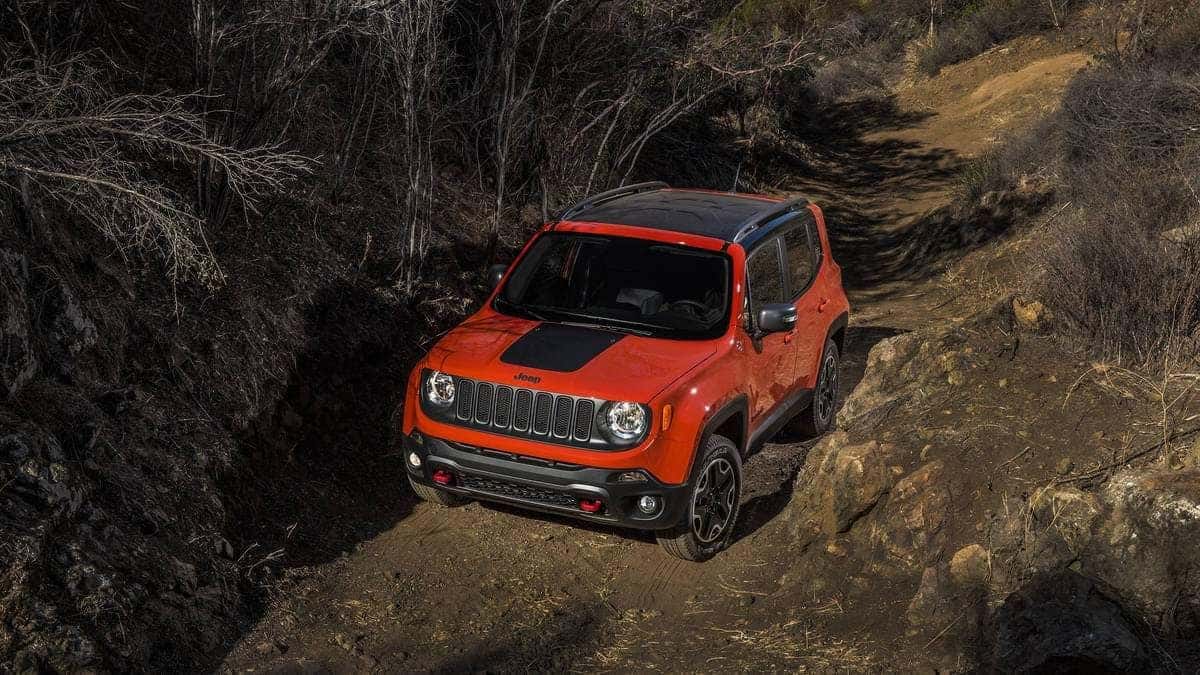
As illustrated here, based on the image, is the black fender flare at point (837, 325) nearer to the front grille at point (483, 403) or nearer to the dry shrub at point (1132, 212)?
the dry shrub at point (1132, 212)

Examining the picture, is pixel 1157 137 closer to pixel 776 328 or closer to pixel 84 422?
pixel 776 328

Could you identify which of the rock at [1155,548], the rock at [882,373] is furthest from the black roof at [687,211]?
the rock at [1155,548]

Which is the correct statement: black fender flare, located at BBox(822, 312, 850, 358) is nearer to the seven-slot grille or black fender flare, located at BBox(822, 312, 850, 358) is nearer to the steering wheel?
the steering wheel

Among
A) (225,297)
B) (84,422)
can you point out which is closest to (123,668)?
(84,422)

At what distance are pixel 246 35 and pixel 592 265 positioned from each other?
294 centimetres

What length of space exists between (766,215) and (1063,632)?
3.68 meters

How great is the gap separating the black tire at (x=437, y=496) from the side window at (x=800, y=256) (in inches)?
106

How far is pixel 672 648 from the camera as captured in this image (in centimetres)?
620

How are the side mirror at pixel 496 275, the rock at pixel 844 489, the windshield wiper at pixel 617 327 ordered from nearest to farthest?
the rock at pixel 844 489
the windshield wiper at pixel 617 327
the side mirror at pixel 496 275

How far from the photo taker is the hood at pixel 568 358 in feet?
21.2

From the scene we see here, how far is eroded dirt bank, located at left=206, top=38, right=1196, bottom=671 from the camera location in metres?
5.58

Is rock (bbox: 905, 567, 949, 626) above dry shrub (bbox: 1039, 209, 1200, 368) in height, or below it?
below

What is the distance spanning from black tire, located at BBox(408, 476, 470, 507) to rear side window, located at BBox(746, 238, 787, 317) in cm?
217

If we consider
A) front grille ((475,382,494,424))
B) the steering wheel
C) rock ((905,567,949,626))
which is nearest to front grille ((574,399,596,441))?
front grille ((475,382,494,424))
